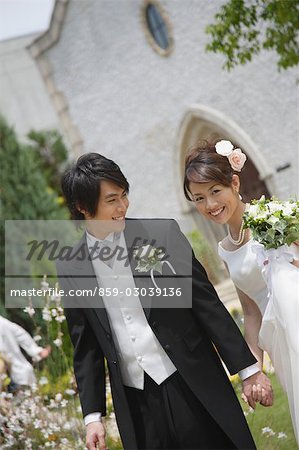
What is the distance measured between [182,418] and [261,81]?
31.4 ft

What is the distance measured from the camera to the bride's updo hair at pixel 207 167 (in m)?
3.34

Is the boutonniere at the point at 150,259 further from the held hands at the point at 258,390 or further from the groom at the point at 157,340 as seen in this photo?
the held hands at the point at 258,390

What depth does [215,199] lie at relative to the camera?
337 centimetres

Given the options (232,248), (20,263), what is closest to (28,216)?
(20,263)

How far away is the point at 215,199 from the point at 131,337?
2.51 feet

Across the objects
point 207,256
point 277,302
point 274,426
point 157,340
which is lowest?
point 274,426

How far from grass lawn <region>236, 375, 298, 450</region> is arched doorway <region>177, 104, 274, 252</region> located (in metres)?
7.30

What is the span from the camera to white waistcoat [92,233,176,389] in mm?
3055

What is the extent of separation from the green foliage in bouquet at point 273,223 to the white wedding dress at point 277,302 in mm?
63

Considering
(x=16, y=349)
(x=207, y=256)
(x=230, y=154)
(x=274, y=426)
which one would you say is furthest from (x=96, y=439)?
(x=207, y=256)

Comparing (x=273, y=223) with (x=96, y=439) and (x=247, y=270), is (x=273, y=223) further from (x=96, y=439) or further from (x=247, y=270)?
(x=96, y=439)

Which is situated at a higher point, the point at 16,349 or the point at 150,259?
the point at 16,349

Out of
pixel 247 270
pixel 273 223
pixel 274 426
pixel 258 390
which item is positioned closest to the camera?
pixel 258 390

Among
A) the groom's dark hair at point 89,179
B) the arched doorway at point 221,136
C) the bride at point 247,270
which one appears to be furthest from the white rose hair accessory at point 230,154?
the arched doorway at point 221,136
